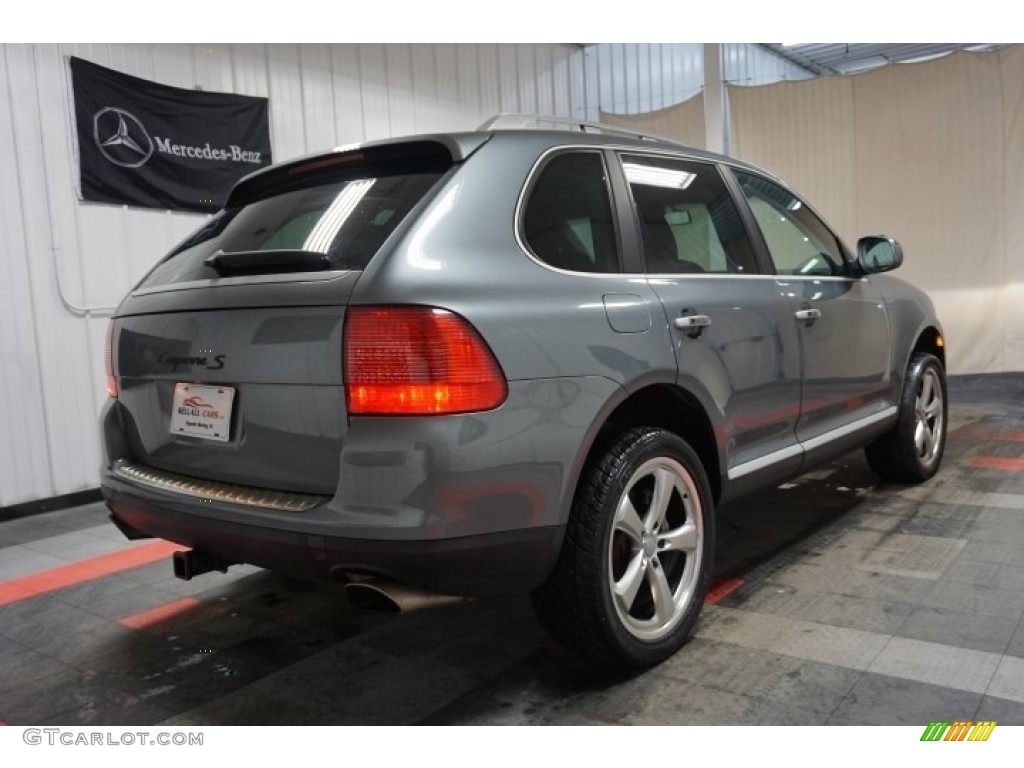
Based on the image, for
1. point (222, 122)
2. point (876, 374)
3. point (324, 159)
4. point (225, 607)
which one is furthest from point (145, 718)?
point (222, 122)

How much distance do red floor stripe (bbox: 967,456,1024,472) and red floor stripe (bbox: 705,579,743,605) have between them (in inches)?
97.7

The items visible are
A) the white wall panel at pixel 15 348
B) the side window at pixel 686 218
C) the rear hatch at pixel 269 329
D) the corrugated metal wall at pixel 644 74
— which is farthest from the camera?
the corrugated metal wall at pixel 644 74

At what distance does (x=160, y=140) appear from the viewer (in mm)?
5098

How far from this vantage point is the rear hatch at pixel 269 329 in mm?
1860

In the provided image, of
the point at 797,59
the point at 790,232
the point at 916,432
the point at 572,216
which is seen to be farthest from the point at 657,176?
the point at 797,59

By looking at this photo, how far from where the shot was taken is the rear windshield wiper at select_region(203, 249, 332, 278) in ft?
6.44

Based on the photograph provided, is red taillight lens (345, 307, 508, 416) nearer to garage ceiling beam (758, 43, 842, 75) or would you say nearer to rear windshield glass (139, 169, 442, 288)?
rear windshield glass (139, 169, 442, 288)

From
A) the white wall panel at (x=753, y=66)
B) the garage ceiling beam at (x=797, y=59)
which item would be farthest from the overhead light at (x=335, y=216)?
the garage ceiling beam at (x=797, y=59)

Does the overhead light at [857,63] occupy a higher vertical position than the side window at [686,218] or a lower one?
higher

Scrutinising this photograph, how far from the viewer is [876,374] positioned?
11.8 ft

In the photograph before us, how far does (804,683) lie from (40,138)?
15.8 ft

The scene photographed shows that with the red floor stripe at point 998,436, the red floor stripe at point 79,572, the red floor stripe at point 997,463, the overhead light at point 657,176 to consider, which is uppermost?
the overhead light at point 657,176

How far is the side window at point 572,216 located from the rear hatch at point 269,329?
24 centimetres

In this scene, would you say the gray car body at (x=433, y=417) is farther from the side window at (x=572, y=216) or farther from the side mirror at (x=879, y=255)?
the side mirror at (x=879, y=255)
